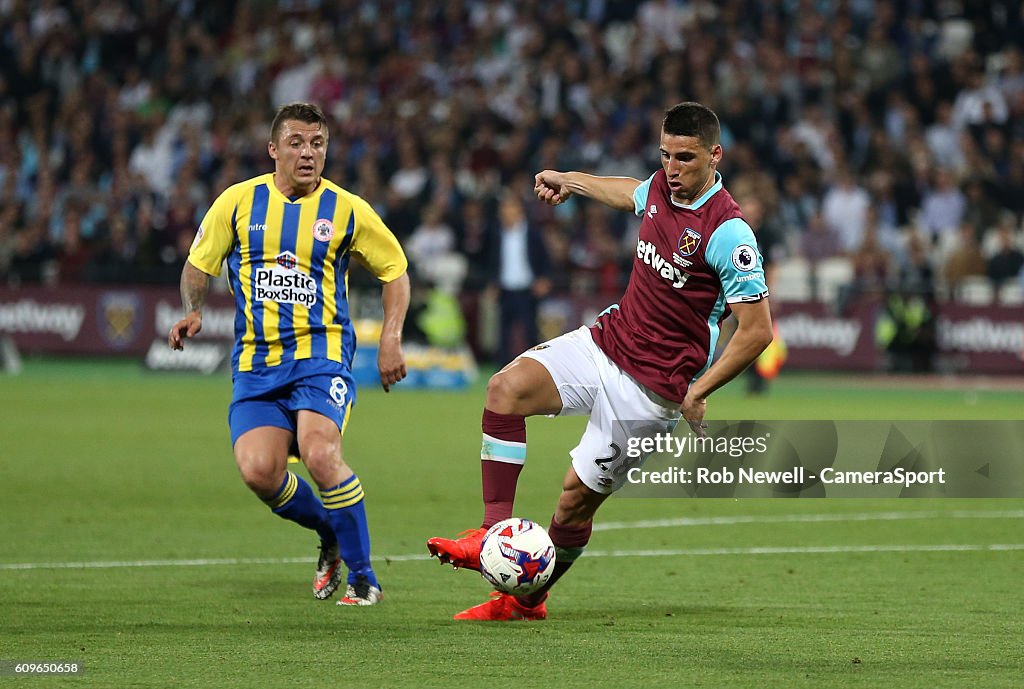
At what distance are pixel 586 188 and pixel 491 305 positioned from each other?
1467 cm

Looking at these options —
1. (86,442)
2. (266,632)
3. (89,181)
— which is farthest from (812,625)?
(89,181)

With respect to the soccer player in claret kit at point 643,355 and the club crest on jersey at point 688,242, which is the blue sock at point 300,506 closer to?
the soccer player in claret kit at point 643,355

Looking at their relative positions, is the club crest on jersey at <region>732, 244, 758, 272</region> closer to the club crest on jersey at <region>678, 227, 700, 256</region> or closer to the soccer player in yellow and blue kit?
the club crest on jersey at <region>678, 227, 700, 256</region>

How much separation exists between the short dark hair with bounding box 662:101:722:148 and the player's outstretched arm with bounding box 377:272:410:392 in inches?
57.5

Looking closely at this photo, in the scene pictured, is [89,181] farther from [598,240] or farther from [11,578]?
[11,578]

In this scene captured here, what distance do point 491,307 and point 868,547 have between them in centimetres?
1308

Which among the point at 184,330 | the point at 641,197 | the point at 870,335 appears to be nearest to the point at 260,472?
the point at 184,330

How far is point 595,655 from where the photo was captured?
5.77 metres

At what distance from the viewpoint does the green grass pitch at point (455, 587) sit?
218 inches

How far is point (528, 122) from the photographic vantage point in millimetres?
23234

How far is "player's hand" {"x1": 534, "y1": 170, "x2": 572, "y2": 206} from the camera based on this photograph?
22.9 ft

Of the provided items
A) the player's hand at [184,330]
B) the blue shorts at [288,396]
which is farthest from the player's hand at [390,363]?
the player's hand at [184,330]

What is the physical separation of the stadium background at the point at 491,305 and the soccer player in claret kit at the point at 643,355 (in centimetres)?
60

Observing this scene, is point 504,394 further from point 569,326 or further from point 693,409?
point 569,326
